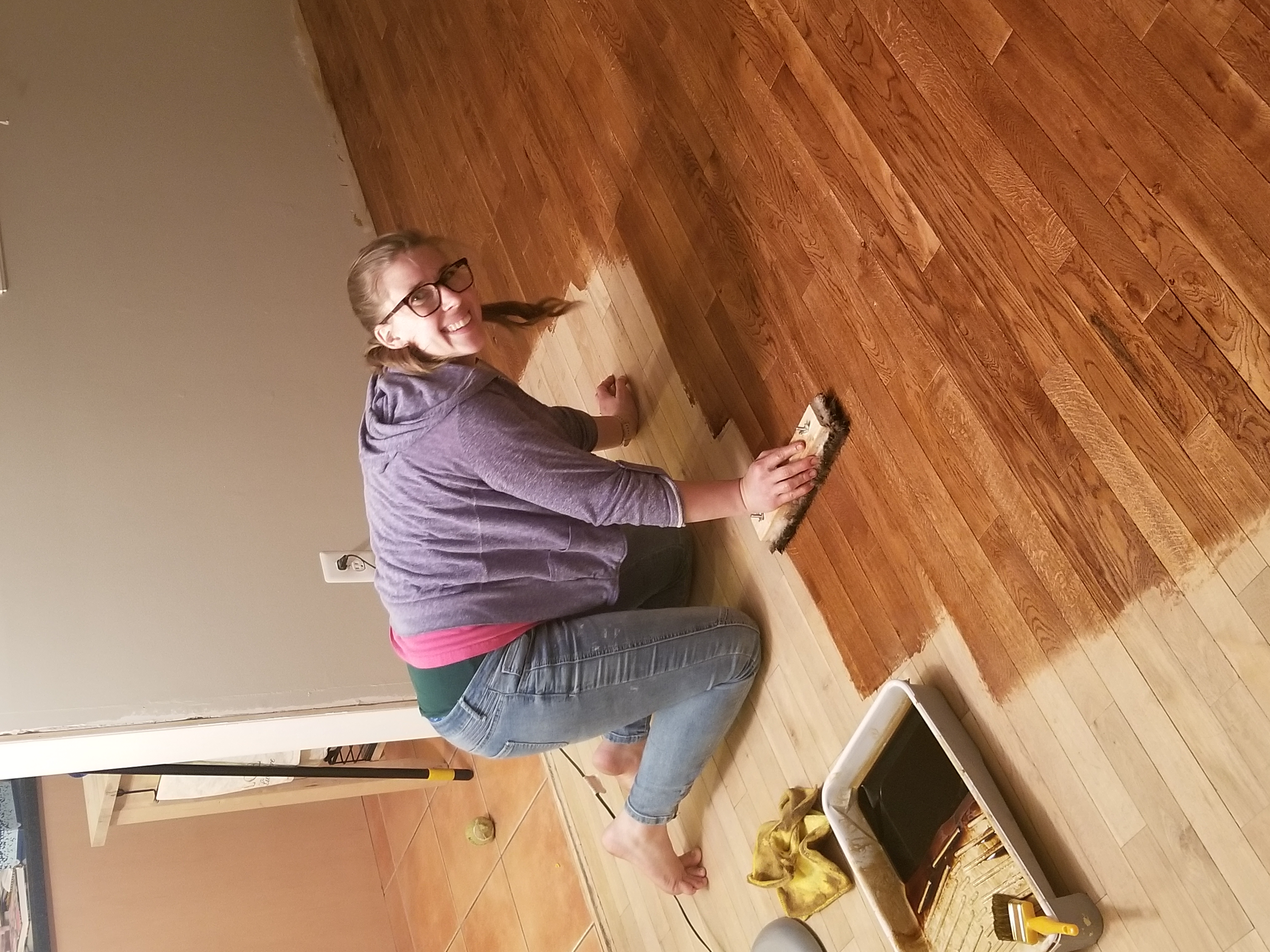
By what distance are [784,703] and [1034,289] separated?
0.77 metres

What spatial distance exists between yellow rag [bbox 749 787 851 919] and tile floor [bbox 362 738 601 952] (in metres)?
0.65

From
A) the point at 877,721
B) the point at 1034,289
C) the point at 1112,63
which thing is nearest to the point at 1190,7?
the point at 1112,63

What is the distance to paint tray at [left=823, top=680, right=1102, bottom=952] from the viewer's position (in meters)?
1.18

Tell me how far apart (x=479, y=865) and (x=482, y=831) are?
126mm

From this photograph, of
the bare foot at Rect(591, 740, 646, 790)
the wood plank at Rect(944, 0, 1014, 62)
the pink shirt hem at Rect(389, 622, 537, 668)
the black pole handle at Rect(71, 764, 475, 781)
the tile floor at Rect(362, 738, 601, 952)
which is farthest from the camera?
the tile floor at Rect(362, 738, 601, 952)

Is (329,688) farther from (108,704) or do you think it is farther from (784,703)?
(784,703)

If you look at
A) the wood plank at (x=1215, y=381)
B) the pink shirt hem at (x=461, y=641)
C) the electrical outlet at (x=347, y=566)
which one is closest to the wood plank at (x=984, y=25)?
the wood plank at (x=1215, y=381)

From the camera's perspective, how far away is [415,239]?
1.34 meters

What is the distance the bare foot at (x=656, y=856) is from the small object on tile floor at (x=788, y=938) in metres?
0.19

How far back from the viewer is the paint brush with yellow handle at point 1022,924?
3.61 ft

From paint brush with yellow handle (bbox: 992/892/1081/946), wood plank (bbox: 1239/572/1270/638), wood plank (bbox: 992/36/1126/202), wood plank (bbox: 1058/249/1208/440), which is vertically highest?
wood plank (bbox: 992/36/1126/202)

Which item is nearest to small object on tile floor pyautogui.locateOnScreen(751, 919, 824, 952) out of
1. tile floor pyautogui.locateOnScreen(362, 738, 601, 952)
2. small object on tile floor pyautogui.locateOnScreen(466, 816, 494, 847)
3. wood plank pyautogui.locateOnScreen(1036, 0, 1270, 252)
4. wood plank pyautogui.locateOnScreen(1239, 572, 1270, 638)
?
tile floor pyautogui.locateOnScreen(362, 738, 601, 952)

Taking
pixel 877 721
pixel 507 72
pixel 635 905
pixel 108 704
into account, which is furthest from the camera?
pixel 507 72

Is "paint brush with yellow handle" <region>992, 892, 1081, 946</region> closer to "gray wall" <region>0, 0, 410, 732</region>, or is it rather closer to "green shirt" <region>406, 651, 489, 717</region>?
"green shirt" <region>406, 651, 489, 717</region>
